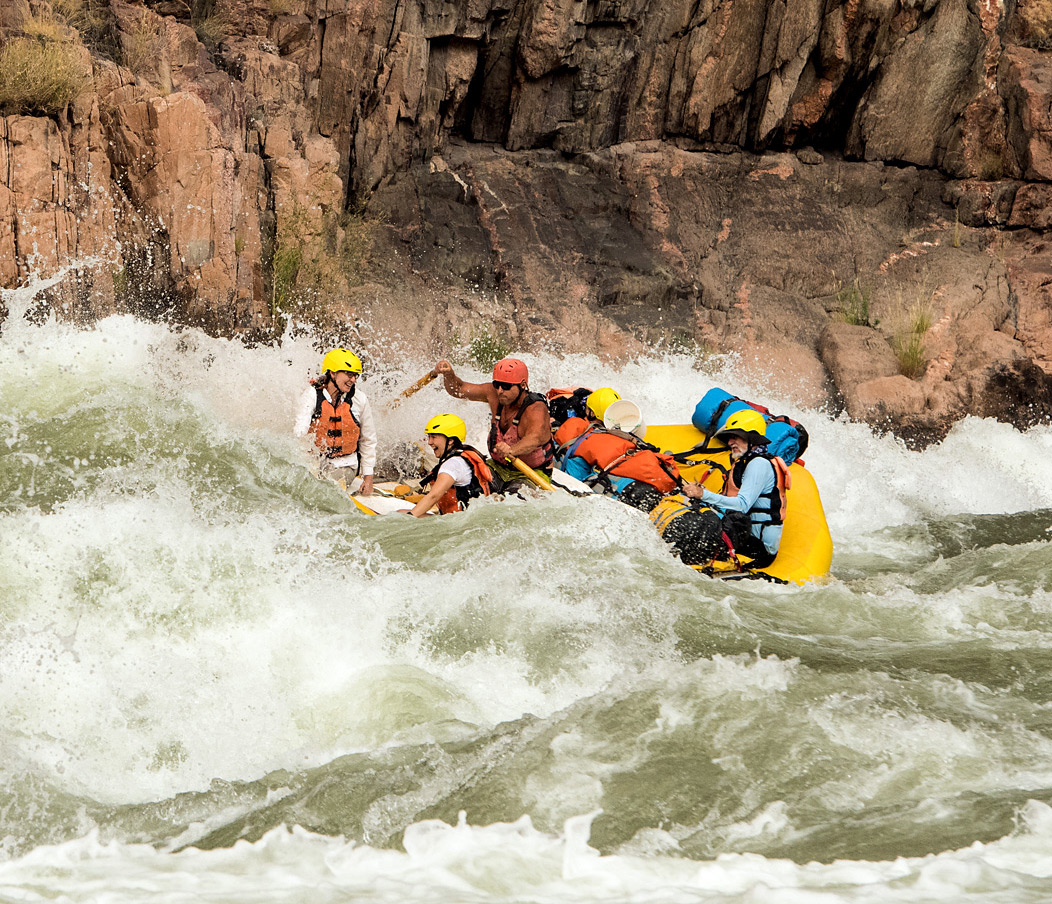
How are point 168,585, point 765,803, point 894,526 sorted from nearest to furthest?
point 765,803 < point 168,585 < point 894,526

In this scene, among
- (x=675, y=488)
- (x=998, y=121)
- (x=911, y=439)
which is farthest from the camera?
(x=998, y=121)

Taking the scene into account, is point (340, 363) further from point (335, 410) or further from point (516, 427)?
point (516, 427)

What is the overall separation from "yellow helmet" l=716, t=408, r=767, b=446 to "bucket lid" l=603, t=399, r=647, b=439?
96 cm

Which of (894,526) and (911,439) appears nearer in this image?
(894,526)

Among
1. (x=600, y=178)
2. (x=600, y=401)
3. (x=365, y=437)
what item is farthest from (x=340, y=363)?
(x=600, y=178)

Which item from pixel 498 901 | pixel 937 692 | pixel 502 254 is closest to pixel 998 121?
pixel 502 254

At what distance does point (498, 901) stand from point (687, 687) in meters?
1.41

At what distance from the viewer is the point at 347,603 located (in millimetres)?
4277

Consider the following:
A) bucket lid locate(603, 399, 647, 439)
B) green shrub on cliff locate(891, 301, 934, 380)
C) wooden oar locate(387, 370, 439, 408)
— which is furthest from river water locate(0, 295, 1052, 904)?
green shrub on cliff locate(891, 301, 934, 380)

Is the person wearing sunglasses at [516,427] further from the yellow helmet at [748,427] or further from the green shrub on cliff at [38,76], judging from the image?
the green shrub on cliff at [38,76]

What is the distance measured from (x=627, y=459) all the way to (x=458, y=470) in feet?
3.30

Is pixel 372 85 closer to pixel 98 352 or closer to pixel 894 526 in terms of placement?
pixel 98 352

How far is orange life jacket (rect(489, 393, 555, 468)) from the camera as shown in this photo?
20.9 ft

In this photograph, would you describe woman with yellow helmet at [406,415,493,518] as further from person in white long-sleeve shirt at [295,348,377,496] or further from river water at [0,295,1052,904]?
person in white long-sleeve shirt at [295,348,377,496]
